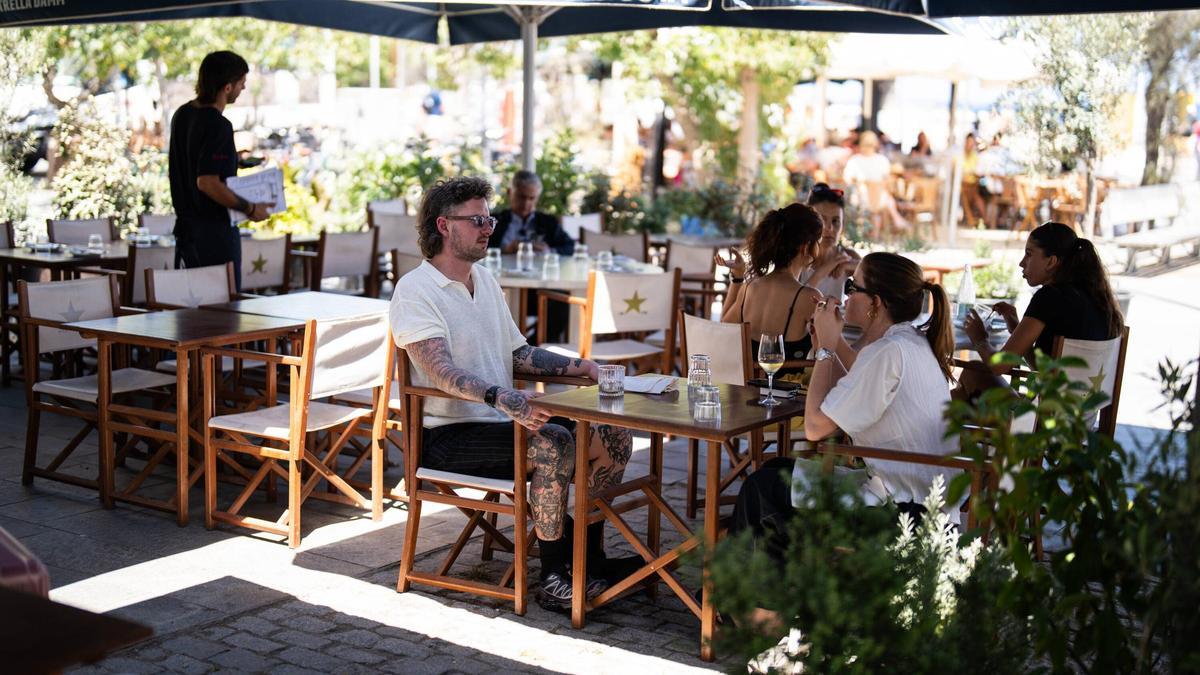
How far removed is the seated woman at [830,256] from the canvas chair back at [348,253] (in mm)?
3281

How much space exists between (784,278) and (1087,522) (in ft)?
10.0

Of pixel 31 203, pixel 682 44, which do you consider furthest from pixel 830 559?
pixel 682 44

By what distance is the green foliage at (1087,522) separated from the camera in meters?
2.33

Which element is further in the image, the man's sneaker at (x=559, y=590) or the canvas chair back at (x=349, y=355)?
the canvas chair back at (x=349, y=355)

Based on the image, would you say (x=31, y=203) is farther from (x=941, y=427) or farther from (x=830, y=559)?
(x=830, y=559)

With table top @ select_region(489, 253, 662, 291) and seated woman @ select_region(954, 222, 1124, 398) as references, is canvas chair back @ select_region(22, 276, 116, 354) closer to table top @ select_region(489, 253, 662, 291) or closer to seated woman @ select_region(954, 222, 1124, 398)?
table top @ select_region(489, 253, 662, 291)

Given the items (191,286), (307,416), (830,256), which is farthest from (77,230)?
(830,256)

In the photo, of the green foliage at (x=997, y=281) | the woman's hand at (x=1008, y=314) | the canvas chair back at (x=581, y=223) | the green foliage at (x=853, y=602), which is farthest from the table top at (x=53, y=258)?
the green foliage at (x=853, y=602)

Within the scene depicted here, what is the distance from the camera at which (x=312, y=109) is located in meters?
24.4

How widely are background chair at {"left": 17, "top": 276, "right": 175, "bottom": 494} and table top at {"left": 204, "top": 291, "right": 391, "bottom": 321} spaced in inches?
19.1

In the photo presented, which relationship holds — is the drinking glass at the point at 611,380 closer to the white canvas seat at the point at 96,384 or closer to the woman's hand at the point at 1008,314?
the woman's hand at the point at 1008,314

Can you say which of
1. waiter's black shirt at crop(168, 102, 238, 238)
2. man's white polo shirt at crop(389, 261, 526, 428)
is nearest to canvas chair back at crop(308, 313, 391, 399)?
man's white polo shirt at crop(389, 261, 526, 428)

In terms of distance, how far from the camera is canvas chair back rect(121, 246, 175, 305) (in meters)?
7.30

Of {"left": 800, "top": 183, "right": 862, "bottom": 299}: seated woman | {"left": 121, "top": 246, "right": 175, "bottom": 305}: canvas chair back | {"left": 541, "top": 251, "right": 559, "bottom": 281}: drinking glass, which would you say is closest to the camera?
{"left": 800, "top": 183, "right": 862, "bottom": 299}: seated woman
